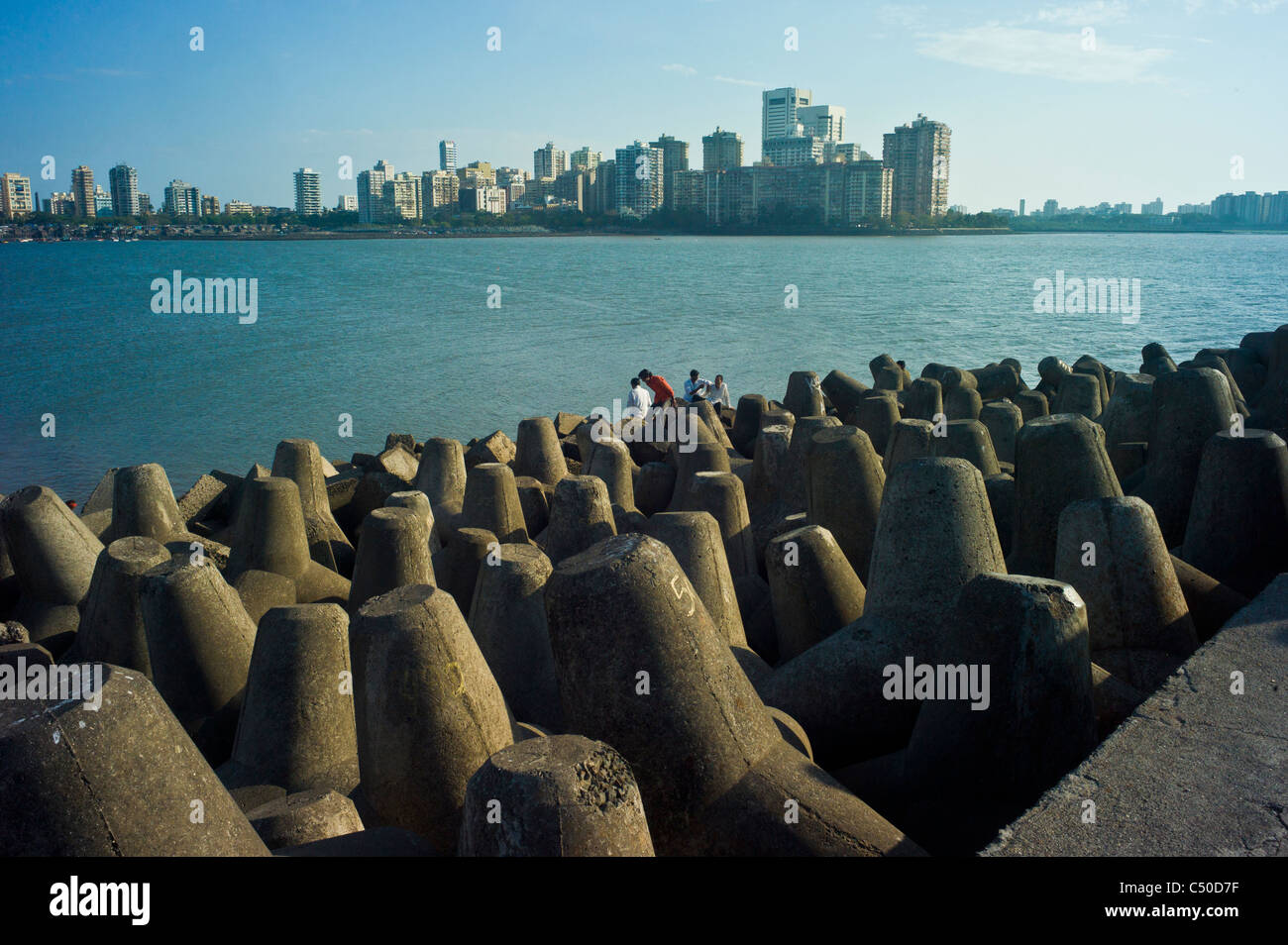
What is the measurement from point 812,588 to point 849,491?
88 cm

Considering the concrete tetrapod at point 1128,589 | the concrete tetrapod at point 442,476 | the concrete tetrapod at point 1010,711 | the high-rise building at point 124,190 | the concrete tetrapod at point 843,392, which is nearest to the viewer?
the concrete tetrapod at point 1010,711

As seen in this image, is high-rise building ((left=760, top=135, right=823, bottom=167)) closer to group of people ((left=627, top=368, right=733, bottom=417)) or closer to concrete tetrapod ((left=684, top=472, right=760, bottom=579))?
group of people ((left=627, top=368, right=733, bottom=417))

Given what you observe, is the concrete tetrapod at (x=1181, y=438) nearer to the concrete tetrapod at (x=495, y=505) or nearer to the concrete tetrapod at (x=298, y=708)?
the concrete tetrapod at (x=495, y=505)

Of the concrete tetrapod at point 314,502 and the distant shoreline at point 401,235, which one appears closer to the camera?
the concrete tetrapod at point 314,502

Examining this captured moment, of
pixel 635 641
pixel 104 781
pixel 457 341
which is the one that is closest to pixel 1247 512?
pixel 635 641

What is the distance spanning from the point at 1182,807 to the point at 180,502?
22.4ft

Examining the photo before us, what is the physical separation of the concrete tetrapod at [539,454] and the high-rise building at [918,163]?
99043 millimetres

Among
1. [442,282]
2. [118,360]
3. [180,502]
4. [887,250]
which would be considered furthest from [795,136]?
[180,502]

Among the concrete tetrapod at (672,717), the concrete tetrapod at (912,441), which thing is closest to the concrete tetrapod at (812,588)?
the concrete tetrapod at (912,441)

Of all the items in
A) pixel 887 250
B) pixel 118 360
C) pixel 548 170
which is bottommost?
pixel 118 360

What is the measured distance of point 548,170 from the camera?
108375mm

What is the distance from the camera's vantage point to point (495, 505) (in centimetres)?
562

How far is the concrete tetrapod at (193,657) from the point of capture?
12.4 feet
